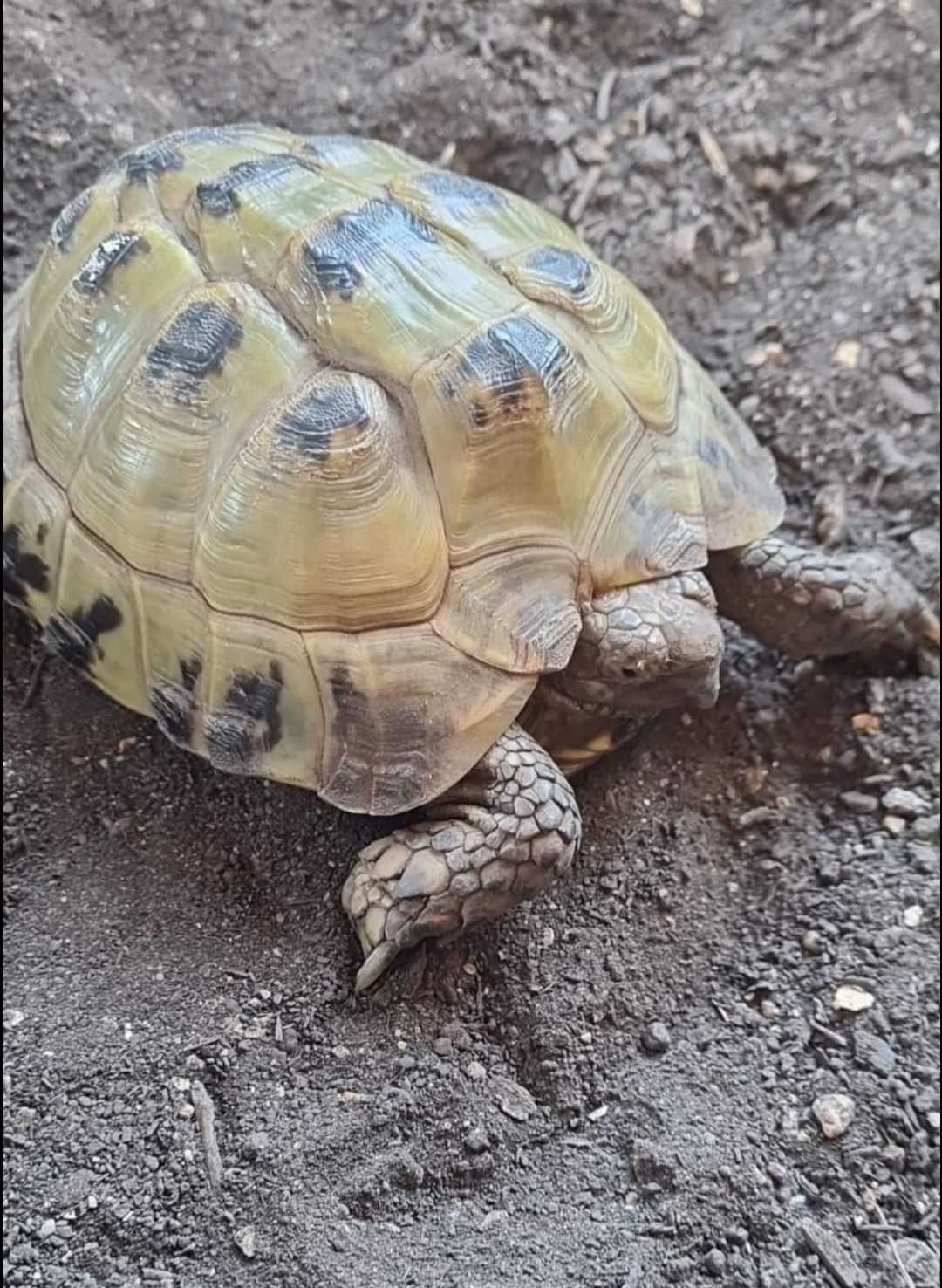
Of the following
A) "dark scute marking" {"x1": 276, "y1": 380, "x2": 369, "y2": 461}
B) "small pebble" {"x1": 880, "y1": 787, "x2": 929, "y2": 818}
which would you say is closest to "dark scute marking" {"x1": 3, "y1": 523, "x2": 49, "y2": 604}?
"dark scute marking" {"x1": 276, "y1": 380, "x2": 369, "y2": 461}

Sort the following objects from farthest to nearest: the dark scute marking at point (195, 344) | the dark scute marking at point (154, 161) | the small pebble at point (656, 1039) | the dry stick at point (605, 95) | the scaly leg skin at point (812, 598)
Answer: the dry stick at point (605, 95)
the scaly leg skin at point (812, 598)
the dark scute marking at point (154, 161)
the small pebble at point (656, 1039)
the dark scute marking at point (195, 344)

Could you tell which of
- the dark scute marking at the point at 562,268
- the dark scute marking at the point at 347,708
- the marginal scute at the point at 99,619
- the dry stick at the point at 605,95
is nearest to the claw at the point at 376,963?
the dark scute marking at the point at 347,708

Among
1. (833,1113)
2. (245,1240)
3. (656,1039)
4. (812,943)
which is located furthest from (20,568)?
(833,1113)

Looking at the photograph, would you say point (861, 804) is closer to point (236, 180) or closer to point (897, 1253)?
point (897, 1253)

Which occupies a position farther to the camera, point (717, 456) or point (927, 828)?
point (927, 828)

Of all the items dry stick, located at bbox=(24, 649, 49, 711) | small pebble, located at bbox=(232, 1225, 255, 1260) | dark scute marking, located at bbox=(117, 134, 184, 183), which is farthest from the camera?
dry stick, located at bbox=(24, 649, 49, 711)

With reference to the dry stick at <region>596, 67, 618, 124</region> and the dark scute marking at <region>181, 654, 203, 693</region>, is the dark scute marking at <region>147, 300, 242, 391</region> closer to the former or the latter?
the dark scute marking at <region>181, 654, 203, 693</region>

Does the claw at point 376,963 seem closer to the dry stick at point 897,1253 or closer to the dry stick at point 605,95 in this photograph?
the dry stick at point 897,1253
